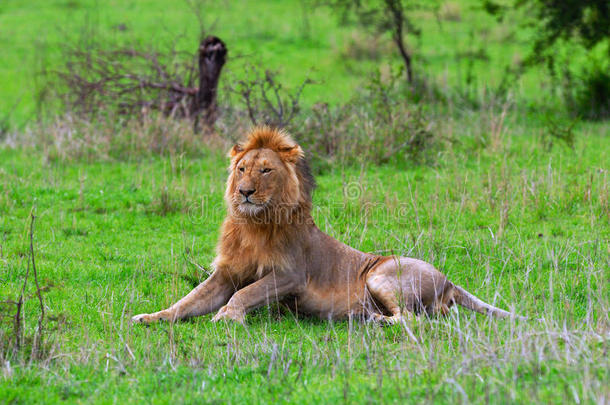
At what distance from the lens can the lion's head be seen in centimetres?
682

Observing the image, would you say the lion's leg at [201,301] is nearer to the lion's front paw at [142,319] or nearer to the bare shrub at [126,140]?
the lion's front paw at [142,319]

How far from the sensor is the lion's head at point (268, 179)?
682cm

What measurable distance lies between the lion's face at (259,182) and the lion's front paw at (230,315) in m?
0.83

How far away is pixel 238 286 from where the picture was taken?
7043mm

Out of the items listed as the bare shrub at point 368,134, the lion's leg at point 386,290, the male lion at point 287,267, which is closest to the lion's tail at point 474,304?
the male lion at point 287,267

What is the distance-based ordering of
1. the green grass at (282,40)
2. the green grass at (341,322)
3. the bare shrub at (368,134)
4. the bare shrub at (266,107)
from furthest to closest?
the green grass at (282,40) → the bare shrub at (266,107) → the bare shrub at (368,134) → the green grass at (341,322)

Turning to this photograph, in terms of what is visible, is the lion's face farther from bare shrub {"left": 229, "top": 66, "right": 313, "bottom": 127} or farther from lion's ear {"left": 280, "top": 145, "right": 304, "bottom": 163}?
bare shrub {"left": 229, "top": 66, "right": 313, "bottom": 127}

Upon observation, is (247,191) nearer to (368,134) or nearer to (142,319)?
(142,319)

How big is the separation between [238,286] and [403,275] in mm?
1408

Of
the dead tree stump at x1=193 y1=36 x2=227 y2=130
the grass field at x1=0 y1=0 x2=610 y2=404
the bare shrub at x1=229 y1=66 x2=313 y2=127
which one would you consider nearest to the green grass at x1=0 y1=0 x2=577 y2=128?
the grass field at x1=0 y1=0 x2=610 y2=404

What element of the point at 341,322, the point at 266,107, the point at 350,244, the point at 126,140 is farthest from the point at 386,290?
Answer: the point at 126,140

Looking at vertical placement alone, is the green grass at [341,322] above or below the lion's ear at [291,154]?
below

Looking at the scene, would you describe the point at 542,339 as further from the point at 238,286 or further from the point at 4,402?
the point at 4,402

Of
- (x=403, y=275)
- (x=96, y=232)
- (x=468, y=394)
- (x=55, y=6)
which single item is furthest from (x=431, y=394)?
(x=55, y=6)
